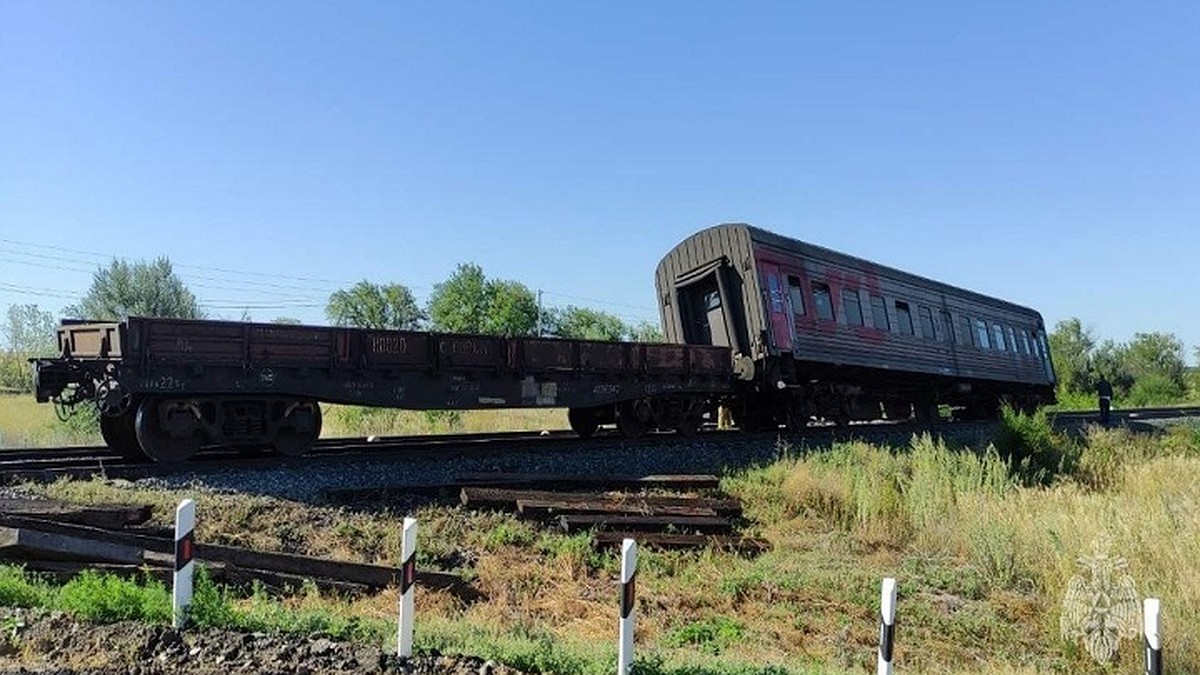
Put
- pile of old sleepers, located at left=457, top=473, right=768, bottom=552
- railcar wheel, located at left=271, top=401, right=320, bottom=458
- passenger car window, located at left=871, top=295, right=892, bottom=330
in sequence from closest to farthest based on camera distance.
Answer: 1. pile of old sleepers, located at left=457, top=473, right=768, bottom=552
2. railcar wheel, located at left=271, top=401, right=320, bottom=458
3. passenger car window, located at left=871, top=295, right=892, bottom=330

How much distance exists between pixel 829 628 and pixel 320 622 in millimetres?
4334

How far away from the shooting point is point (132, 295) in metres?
40.1

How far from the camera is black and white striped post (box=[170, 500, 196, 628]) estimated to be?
496cm

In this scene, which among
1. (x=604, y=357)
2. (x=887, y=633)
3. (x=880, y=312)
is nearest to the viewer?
(x=887, y=633)

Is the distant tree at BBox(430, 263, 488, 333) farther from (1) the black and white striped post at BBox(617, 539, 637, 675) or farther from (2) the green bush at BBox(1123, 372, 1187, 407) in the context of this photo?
(1) the black and white striped post at BBox(617, 539, 637, 675)

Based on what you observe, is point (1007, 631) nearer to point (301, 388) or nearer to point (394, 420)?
point (301, 388)

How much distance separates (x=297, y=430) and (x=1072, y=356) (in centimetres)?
6872

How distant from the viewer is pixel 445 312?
251 feet

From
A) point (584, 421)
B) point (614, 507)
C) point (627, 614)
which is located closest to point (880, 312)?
point (584, 421)

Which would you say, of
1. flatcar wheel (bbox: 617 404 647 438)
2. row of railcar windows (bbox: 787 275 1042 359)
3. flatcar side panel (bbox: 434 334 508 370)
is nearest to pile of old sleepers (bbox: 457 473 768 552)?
flatcar side panel (bbox: 434 334 508 370)

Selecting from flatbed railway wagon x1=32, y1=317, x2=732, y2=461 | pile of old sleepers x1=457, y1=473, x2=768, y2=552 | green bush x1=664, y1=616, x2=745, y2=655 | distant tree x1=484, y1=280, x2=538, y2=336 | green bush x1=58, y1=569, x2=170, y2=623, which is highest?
distant tree x1=484, y1=280, x2=538, y2=336

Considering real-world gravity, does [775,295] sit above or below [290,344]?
above

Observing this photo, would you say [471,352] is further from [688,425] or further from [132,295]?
[132,295]

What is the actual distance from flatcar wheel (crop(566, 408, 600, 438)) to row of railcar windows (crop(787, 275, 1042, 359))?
4.35 metres
